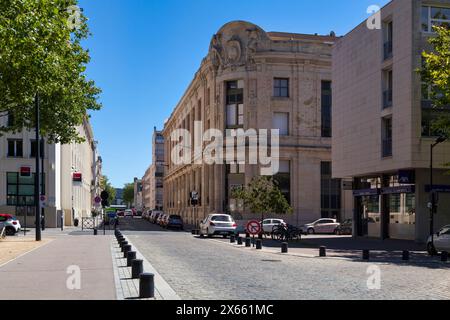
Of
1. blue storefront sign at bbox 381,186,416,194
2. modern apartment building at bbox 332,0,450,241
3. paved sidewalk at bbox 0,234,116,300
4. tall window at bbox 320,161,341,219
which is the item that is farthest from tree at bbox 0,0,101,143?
tall window at bbox 320,161,341,219

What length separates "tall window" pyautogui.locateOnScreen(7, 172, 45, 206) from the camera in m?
57.5

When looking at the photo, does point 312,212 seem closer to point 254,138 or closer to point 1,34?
point 254,138

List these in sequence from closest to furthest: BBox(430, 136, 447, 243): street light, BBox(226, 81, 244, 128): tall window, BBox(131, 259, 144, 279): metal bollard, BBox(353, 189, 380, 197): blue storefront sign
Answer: BBox(131, 259, 144, 279): metal bollard
BBox(430, 136, 447, 243): street light
BBox(353, 189, 380, 197): blue storefront sign
BBox(226, 81, 244, 128): tall window

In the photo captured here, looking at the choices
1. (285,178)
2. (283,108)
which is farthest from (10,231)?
(283,108)

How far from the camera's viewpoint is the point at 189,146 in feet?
279

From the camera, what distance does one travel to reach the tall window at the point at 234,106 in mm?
62812

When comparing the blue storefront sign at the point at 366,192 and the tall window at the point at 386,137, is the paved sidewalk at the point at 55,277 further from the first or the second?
the blue storefront sign at the point at 366,192

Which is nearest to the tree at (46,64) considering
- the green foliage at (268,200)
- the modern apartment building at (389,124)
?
the green foliage at (268,200)

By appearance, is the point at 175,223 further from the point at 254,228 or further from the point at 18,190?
the point at 254,228

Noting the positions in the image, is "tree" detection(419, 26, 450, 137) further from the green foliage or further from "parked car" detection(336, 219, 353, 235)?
"parked car" detection(336, 219, 353, 235)

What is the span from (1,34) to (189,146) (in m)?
64.6

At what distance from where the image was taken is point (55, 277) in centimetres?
1416

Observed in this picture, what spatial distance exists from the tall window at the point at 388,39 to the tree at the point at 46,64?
16.9 metres

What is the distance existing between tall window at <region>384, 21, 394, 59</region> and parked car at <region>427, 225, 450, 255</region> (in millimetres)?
14301
